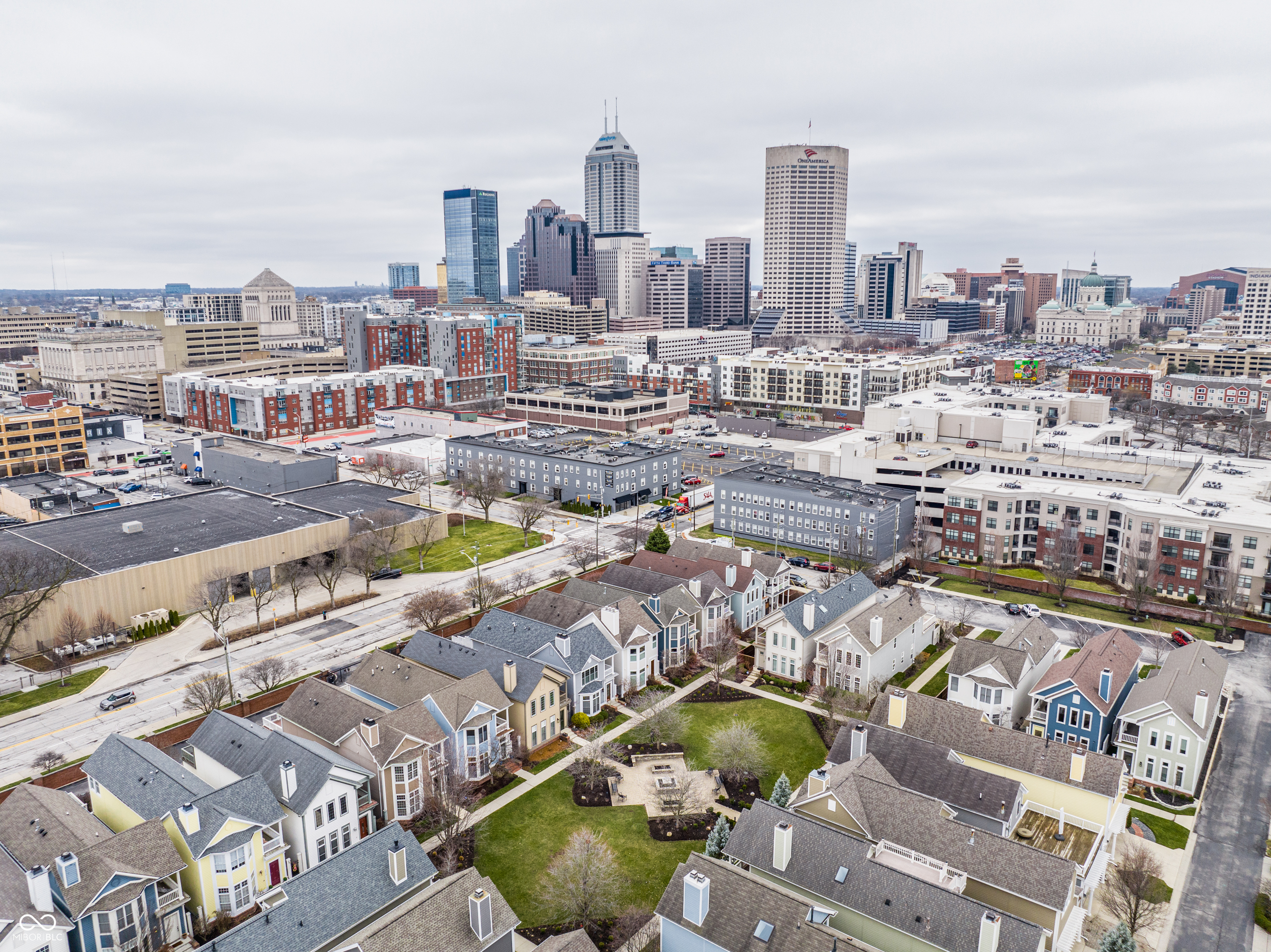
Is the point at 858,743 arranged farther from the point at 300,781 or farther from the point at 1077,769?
the point at 300,781

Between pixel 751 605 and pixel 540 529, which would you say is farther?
pixel 540 529

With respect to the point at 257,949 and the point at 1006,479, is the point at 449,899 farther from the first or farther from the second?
the point at 1006,479

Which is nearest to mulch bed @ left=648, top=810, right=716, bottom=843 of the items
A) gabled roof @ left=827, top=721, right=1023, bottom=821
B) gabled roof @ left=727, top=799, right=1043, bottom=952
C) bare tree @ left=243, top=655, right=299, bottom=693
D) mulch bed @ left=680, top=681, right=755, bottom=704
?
gabled roof @ left=727, top=799, right=1043, bottom=952

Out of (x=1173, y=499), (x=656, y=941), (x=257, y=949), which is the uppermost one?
(x=1173, y=499)

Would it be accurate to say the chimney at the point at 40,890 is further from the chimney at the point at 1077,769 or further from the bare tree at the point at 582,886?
the chimney at the point at 1077,769

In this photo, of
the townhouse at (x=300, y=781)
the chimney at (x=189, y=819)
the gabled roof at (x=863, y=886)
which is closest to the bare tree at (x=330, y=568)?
the townhouse at (x=300, y=781)

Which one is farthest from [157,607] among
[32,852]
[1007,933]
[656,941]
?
[1007,933]

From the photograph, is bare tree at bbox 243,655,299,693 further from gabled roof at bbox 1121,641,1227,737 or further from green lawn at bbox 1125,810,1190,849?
gabled roof at bbox 1121,641,1227,737
